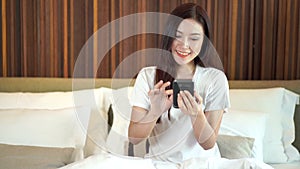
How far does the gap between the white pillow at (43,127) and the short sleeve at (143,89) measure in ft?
1.63

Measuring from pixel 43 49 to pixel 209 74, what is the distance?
4.34 ft

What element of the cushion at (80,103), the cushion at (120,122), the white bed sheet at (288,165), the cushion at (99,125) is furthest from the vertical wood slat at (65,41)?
the white bed sheet at (288,165)

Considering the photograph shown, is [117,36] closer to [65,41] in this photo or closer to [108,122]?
[65,41]

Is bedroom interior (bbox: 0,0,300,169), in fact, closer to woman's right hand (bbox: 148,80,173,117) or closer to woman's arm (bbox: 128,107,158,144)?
woman's arm (bbox: 128,107,158,144)

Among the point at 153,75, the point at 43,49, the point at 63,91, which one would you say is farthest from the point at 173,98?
the point at 43,49

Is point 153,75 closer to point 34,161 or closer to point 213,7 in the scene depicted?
point 34,161

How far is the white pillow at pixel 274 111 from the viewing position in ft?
7.51

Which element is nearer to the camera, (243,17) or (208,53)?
(208,53)

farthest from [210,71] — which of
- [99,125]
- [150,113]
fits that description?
[99,125]

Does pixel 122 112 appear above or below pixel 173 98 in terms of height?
below

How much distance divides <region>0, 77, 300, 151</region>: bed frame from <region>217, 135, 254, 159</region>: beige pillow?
0.48 m

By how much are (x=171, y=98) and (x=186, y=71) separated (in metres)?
0.23

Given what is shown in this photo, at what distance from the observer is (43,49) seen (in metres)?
2.75

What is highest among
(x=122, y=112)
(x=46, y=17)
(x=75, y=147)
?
(x=46, y=17)
